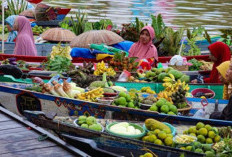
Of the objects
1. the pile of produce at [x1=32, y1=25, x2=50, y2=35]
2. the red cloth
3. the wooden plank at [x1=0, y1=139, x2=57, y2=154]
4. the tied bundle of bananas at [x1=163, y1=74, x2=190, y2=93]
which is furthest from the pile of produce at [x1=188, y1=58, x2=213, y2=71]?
the pile of produce at [x1=32, y1=25, x2=50, y2=35]

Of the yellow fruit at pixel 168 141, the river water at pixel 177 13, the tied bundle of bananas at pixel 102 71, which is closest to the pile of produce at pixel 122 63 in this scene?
the tied bundle of bananas at pixel 102 71

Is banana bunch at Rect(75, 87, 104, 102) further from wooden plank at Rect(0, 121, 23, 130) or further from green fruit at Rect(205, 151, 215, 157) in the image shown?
green fruit at Rect(205, 151, 215, 157)

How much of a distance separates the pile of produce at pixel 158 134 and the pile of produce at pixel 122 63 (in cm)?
310

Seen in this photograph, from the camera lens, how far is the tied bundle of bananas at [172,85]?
5825 mm

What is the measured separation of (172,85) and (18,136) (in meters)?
2.61

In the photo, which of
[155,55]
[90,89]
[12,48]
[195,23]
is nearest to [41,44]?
[12,48]

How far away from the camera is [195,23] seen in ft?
63.0

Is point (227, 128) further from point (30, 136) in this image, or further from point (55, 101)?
point (55, 101)

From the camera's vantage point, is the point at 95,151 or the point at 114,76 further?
the point at 114,76

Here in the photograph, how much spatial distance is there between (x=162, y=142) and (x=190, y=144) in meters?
0.28

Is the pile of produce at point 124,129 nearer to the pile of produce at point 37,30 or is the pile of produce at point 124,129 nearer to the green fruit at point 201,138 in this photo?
the green fruit at point 201,138

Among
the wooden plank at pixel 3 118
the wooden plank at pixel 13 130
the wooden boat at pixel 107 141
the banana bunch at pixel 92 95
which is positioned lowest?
the wooden boat at pixel 107 141

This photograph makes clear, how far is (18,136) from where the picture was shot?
4.13 m

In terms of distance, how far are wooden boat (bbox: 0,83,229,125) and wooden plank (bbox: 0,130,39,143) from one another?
1.34 metres
